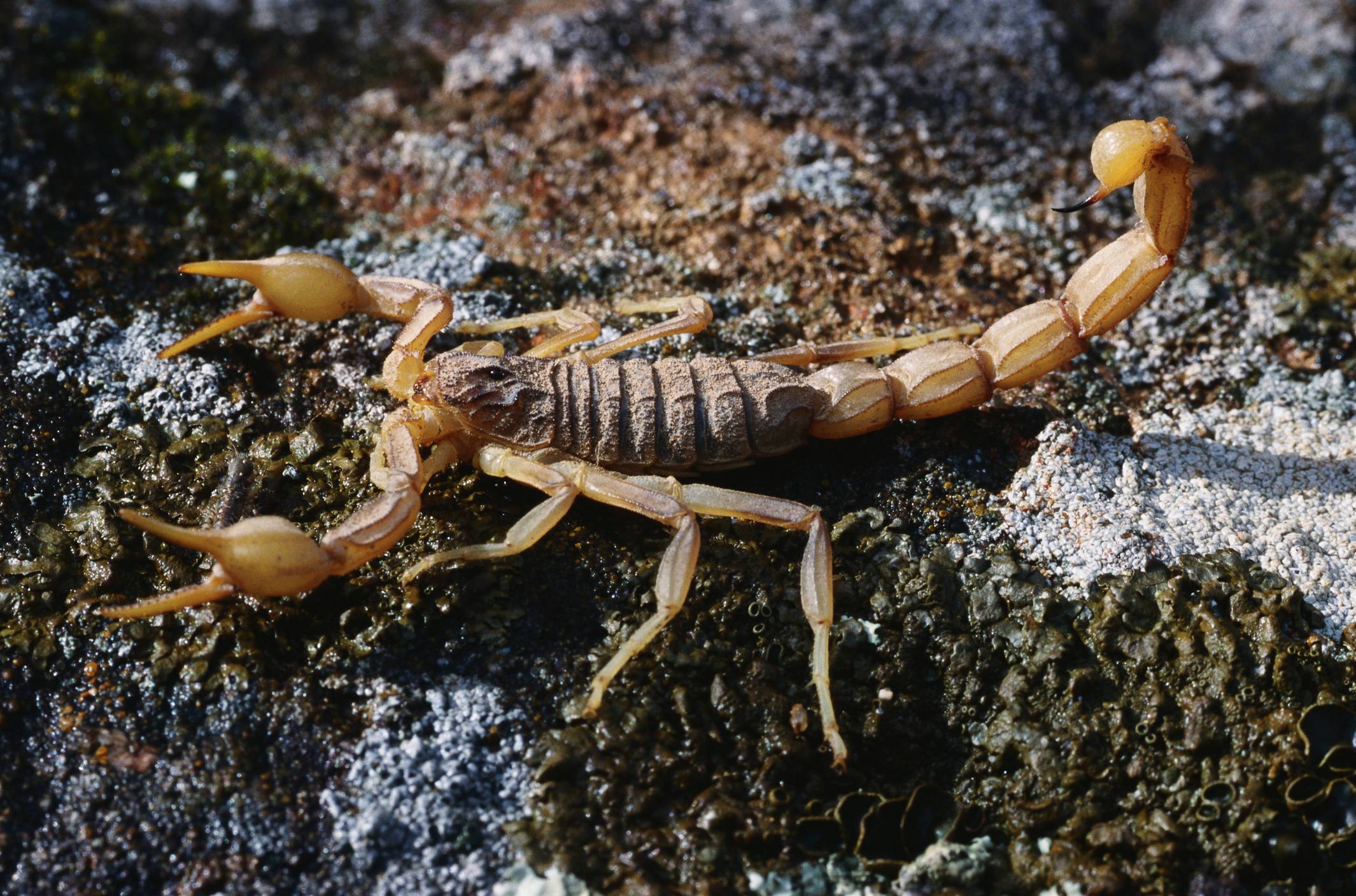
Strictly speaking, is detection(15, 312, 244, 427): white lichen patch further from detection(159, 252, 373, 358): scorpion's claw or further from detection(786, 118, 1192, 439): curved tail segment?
detection(786, 118, 1192, 439): curved tail segment

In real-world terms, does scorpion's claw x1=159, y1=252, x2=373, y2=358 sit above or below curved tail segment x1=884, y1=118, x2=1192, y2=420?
above

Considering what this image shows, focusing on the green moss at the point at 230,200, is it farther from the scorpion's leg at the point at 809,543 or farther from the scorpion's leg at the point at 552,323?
the scorpion's leg at the point at 809,543

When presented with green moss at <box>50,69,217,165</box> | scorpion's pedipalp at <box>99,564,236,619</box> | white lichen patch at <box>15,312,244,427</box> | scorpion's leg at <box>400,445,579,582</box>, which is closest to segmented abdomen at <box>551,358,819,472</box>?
scorpion's leg at <box>400,445,579,582</box>

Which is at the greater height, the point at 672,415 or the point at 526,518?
the point at 672,415

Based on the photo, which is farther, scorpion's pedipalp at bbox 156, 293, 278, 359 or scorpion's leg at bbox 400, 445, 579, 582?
scorpion's pedipalp at bbox 156, 293, 278, 359

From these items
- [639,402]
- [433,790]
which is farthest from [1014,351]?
[433,790]

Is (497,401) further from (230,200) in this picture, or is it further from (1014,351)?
(230,200)
